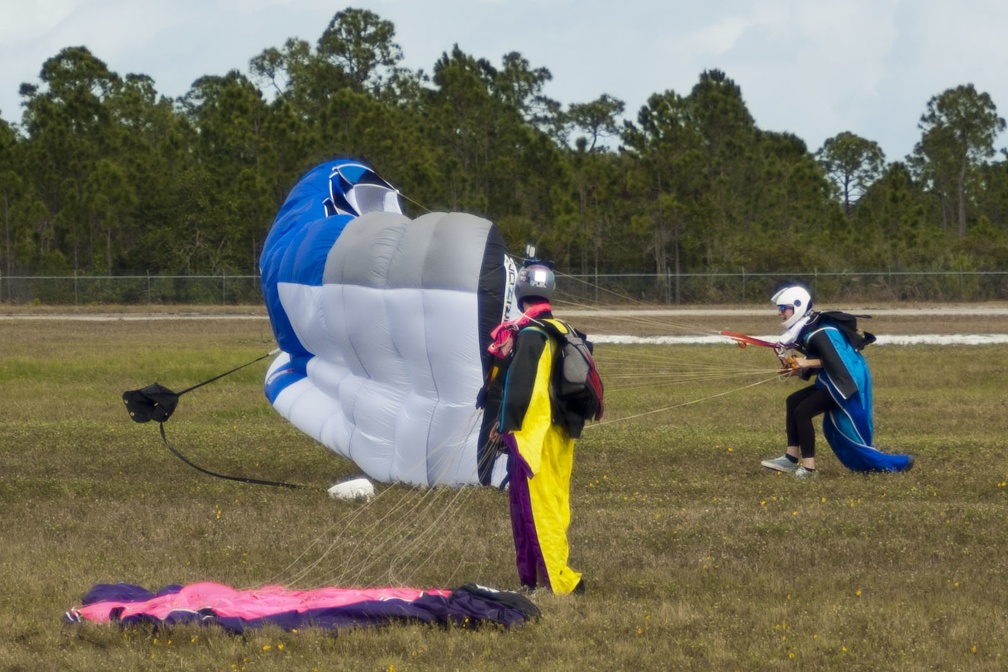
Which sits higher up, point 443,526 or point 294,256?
point 294,256

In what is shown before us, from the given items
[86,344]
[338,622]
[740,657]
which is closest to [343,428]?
[338,622]

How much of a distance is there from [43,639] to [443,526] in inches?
124

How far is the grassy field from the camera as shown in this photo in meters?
6.18

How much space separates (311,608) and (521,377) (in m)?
1.58

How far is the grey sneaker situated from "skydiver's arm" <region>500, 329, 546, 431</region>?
4898 millimetres

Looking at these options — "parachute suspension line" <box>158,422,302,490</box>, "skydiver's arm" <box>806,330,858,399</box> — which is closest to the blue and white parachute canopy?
"parachute suspension line" <box>158,422,302,490</box>

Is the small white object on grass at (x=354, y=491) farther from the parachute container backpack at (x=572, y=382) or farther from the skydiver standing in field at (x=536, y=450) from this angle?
the parachute container backpack at (x=572, y=382)

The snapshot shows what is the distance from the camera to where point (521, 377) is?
6.84 m

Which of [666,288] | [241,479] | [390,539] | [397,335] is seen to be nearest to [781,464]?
[397,335]

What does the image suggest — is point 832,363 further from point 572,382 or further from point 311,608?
point 311,608

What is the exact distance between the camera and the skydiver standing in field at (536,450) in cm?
683

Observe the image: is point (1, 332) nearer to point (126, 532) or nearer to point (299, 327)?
point (299, 327)

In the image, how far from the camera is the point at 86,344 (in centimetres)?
2930

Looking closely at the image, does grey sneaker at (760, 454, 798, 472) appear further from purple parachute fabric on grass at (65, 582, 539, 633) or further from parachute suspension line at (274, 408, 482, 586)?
purple parachute fabric on grass at (65, 582, 539, 633)
